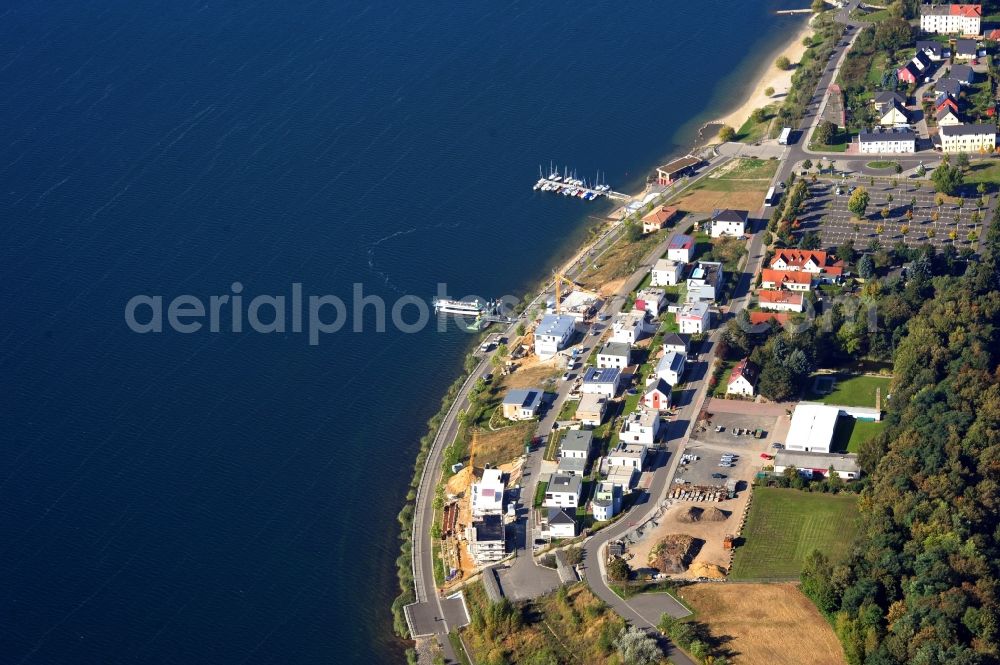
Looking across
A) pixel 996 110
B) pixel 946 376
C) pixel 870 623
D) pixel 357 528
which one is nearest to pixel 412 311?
pixel 357 528

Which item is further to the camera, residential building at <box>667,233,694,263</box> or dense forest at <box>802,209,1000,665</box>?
residential building at <box>667,233,694,263</box>

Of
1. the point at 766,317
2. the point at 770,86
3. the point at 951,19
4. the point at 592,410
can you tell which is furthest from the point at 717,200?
the point at 951,19

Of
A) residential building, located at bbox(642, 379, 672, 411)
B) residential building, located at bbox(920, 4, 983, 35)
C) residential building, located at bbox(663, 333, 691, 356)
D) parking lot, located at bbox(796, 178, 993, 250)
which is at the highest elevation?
residential building, located at bbox(920, 4, 983, 35)

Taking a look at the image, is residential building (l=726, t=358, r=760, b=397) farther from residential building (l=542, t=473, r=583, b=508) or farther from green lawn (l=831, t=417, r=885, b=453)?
residential building (l=542, t=473, r=583, b=508)

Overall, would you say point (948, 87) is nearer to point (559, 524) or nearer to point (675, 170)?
point (675, 170)

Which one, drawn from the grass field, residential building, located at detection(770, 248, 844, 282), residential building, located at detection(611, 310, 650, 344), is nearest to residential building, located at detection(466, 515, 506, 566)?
the grass field

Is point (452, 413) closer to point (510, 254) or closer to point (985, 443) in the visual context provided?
point (510, 254)
